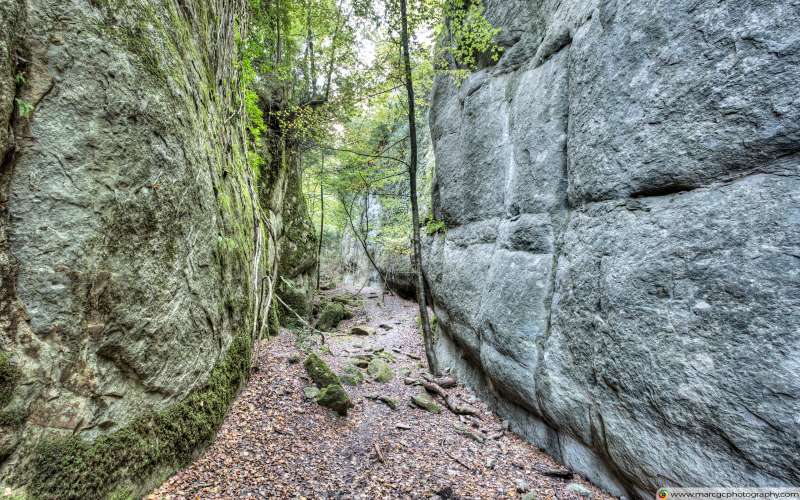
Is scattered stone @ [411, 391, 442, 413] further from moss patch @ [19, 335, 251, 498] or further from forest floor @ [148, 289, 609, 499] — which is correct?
moss patch @ [19, 335, 251, 498]

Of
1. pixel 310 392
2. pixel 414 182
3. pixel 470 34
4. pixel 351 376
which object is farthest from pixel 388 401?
pixel 470 34

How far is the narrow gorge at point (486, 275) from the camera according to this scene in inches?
92.0

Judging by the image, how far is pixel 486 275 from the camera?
6.17m

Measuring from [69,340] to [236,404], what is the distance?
2510mm

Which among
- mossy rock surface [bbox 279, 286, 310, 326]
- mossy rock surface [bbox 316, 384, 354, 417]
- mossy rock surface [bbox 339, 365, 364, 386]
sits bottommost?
mossy rock surface [bbox 339, 365, 364, 386]

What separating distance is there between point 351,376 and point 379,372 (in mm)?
773

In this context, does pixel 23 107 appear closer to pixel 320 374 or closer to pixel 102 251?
pixel 102 251

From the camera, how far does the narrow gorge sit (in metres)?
2.34

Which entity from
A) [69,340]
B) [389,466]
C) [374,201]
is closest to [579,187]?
[389,466]

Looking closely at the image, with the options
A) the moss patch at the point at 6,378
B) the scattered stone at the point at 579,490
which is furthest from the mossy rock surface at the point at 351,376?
the moss patch at the point at 6,378

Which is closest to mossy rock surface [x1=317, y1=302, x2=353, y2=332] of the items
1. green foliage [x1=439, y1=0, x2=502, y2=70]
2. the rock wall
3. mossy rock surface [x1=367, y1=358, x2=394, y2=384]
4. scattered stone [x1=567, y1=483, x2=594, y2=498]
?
mossy rock surface [x1=367, y1=358, x2=394, y2=384]

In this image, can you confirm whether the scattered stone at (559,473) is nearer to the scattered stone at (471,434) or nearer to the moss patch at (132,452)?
the scattered stone at (471,434)

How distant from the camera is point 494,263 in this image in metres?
5.96

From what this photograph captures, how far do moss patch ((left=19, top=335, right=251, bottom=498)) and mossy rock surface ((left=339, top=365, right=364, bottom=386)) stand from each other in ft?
8.55
